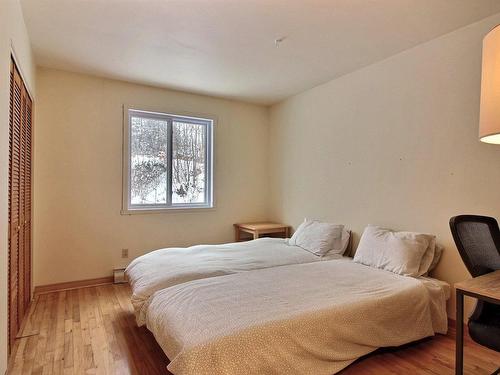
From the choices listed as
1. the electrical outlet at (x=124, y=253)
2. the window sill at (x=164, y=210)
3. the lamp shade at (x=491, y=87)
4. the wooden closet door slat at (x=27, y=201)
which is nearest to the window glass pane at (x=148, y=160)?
the window sill at (x=164, y=210)

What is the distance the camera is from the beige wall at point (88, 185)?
10.8ft

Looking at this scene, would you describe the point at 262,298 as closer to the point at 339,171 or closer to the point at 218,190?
the point at 339,171

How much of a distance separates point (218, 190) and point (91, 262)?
1.86 meters

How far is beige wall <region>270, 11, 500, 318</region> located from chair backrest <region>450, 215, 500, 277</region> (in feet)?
2.32

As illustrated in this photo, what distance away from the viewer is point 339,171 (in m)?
3.51

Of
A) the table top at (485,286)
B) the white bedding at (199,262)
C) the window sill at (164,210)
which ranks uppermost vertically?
the window sill at (164,210)

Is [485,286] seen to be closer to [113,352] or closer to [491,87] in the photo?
[491,87]

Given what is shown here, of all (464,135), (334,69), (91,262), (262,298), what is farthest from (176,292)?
(334,69)

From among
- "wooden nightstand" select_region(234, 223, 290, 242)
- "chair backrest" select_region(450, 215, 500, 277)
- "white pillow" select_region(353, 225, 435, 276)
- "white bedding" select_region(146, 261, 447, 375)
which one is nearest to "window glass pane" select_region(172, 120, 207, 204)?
"wooden nightstand" select_region(234, 223, 290, 242)

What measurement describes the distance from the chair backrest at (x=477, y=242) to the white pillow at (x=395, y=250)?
813 mm

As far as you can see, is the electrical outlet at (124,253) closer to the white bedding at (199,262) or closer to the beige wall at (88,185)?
the beige wall at (88,185)

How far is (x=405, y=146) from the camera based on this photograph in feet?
9.22

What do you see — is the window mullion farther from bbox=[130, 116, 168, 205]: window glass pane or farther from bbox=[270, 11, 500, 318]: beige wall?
bbox=[270, 11, 500, 318]: beige wall

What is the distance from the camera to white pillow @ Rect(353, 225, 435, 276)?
244cm
